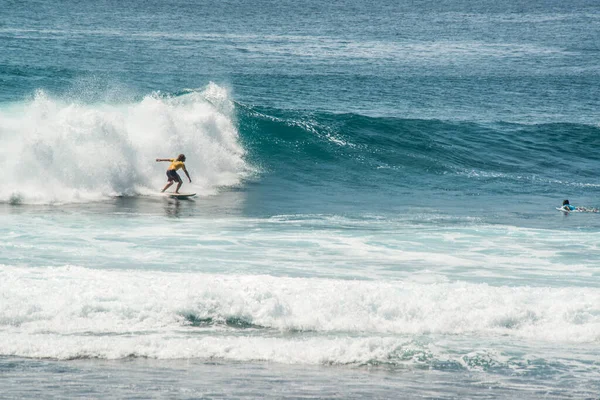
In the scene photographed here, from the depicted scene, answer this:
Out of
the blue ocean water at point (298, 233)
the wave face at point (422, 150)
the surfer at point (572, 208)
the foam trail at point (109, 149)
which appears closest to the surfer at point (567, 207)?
the surfer at point (572, 208)

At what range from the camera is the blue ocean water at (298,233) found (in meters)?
10.7

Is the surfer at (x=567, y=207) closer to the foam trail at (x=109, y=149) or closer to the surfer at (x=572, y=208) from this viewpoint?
the surfer at (x=572, y=208)

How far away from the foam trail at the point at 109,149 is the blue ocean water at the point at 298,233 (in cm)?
7

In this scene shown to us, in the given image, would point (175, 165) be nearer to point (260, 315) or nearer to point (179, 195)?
point (179, 195)

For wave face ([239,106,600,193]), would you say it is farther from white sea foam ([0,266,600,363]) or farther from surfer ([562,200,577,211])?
white sea foam ([0,266,600,363])

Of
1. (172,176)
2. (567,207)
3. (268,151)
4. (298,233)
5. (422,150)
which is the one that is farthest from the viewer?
(422,150)

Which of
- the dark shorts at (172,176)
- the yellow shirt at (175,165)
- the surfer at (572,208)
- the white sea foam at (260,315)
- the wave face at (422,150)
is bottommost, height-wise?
the white sea foam at (260,315)

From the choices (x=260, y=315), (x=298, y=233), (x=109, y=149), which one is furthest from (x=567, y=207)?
(x=260, y=315)

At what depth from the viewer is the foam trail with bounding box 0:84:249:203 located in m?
21.9

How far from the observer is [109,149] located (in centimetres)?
2366

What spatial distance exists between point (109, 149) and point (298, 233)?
764 cm

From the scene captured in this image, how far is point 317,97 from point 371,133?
844 cm

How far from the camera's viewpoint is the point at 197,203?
2178 centimetres

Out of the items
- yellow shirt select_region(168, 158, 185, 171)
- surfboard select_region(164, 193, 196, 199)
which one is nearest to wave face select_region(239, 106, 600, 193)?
yellow shirt select_region(168, 158, 185, 171)
